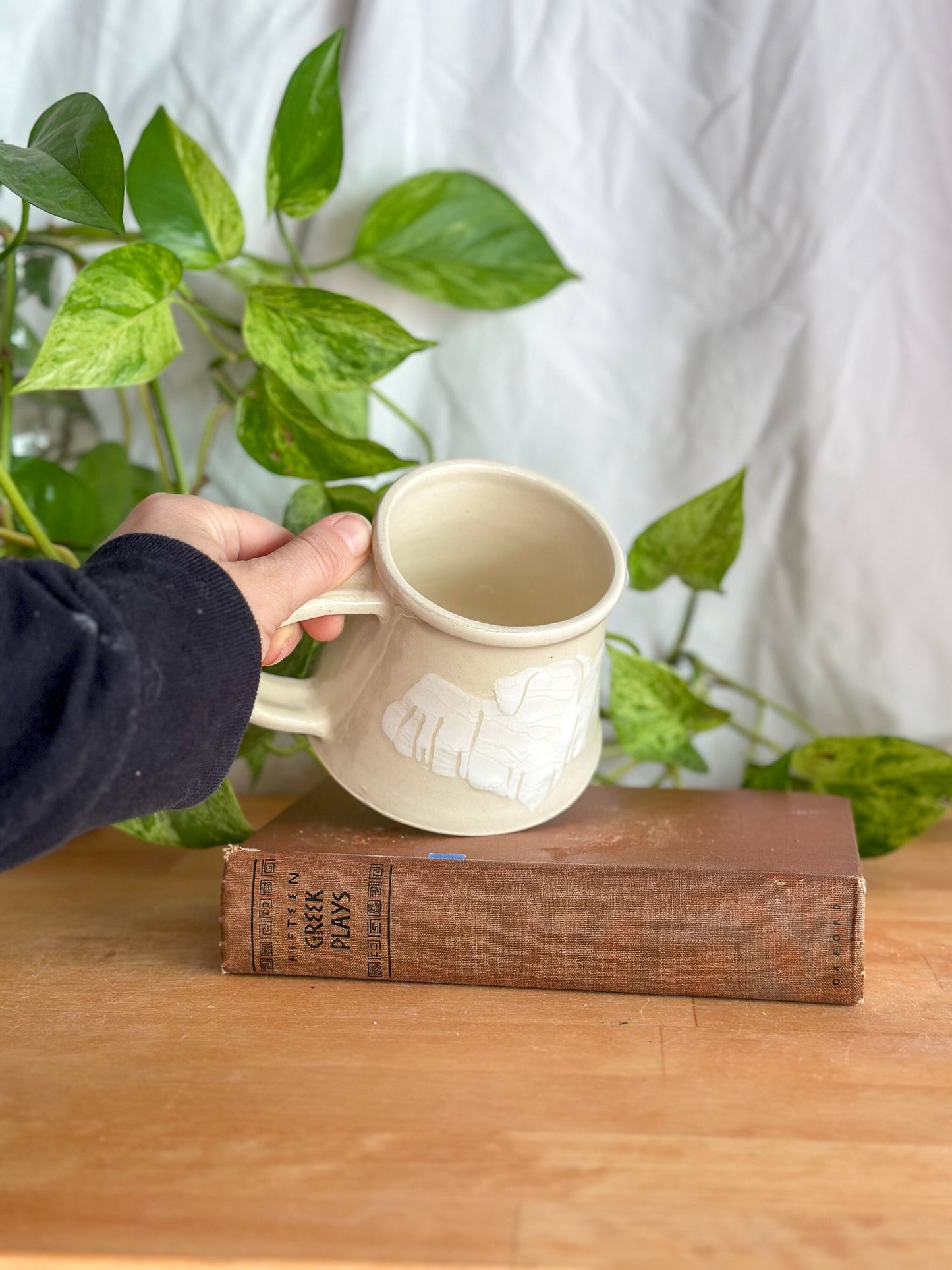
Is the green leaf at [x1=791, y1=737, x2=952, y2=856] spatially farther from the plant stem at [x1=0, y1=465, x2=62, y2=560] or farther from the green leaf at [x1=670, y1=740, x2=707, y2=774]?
the plant stem at [x1=0, y1=465, x2=62, y2=560]

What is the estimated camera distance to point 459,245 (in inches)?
30.2

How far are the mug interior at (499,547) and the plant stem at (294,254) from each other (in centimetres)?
21

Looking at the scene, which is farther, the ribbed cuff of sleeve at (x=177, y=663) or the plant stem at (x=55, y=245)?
the plant stem at (x=55, y=245)

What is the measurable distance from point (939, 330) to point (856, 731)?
0.32m

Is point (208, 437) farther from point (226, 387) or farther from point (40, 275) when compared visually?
point (40, 275)

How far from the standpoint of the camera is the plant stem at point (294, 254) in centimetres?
74

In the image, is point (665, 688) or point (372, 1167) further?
point (665, 688)

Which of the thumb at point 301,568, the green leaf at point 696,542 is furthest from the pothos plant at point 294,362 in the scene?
the thumb at point 301,568

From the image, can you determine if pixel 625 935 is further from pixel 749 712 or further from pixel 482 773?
pixel 749 712

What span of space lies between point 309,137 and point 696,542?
0.38 metres

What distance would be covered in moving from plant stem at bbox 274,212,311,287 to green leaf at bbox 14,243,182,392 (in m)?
0.13

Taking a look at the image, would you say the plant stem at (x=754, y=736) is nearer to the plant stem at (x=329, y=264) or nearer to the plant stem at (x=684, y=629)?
the plant stem at (x=684, y=629)

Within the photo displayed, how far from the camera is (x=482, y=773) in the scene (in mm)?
567

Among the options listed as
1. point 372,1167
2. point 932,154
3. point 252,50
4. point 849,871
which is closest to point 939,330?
point 932,154
